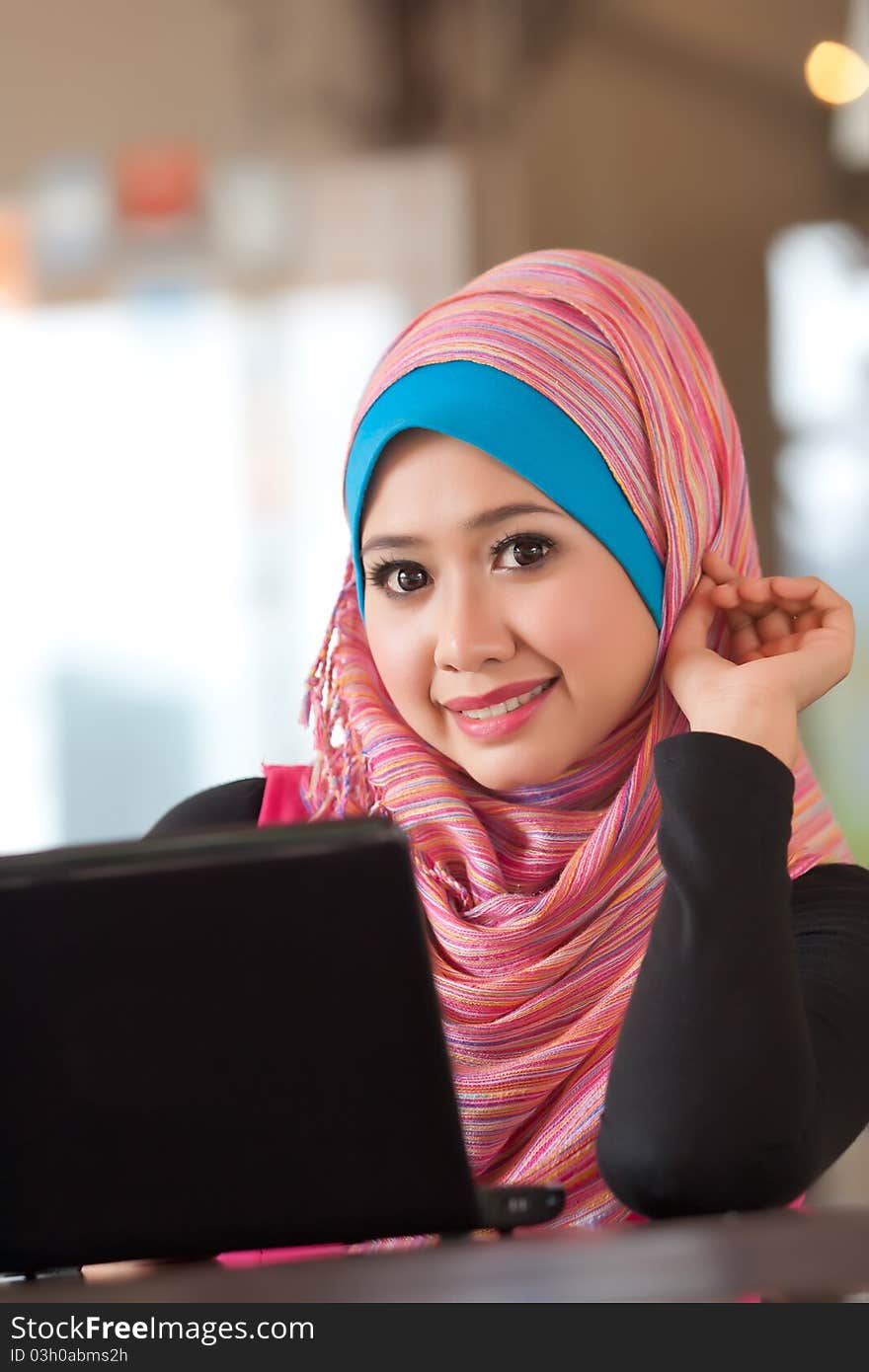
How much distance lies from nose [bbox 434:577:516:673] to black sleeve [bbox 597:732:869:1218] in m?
0.19

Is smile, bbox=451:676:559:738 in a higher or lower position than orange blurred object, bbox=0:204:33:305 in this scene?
lower

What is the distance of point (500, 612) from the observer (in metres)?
1.19

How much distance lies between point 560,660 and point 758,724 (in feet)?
0.59

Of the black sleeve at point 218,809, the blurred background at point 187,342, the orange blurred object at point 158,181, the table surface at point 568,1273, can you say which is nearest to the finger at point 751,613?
the black sleeve at point 218,809

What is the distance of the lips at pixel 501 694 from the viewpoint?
3.93 feet

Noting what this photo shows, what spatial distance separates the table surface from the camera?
2.03ft

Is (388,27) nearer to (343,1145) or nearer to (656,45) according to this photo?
(656,45)

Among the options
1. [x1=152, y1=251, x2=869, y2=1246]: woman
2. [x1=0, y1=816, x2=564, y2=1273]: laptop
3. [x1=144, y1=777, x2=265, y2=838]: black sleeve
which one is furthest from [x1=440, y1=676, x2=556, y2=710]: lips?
[x1=0, y1=816, x2=564, y2=1273]: laptop

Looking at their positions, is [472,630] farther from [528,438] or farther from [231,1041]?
[231,1041]

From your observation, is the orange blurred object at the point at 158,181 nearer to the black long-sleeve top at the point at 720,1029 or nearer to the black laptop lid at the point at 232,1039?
the black long-sleeve top at the point at 720,1029

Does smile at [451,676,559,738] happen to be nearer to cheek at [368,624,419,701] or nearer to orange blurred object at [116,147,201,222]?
cheek at [368,624,419,701]

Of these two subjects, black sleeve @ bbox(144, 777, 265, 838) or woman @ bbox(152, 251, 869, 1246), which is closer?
woman @ bbox(152, 251, 869, 1246)

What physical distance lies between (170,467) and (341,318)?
0.48 m
